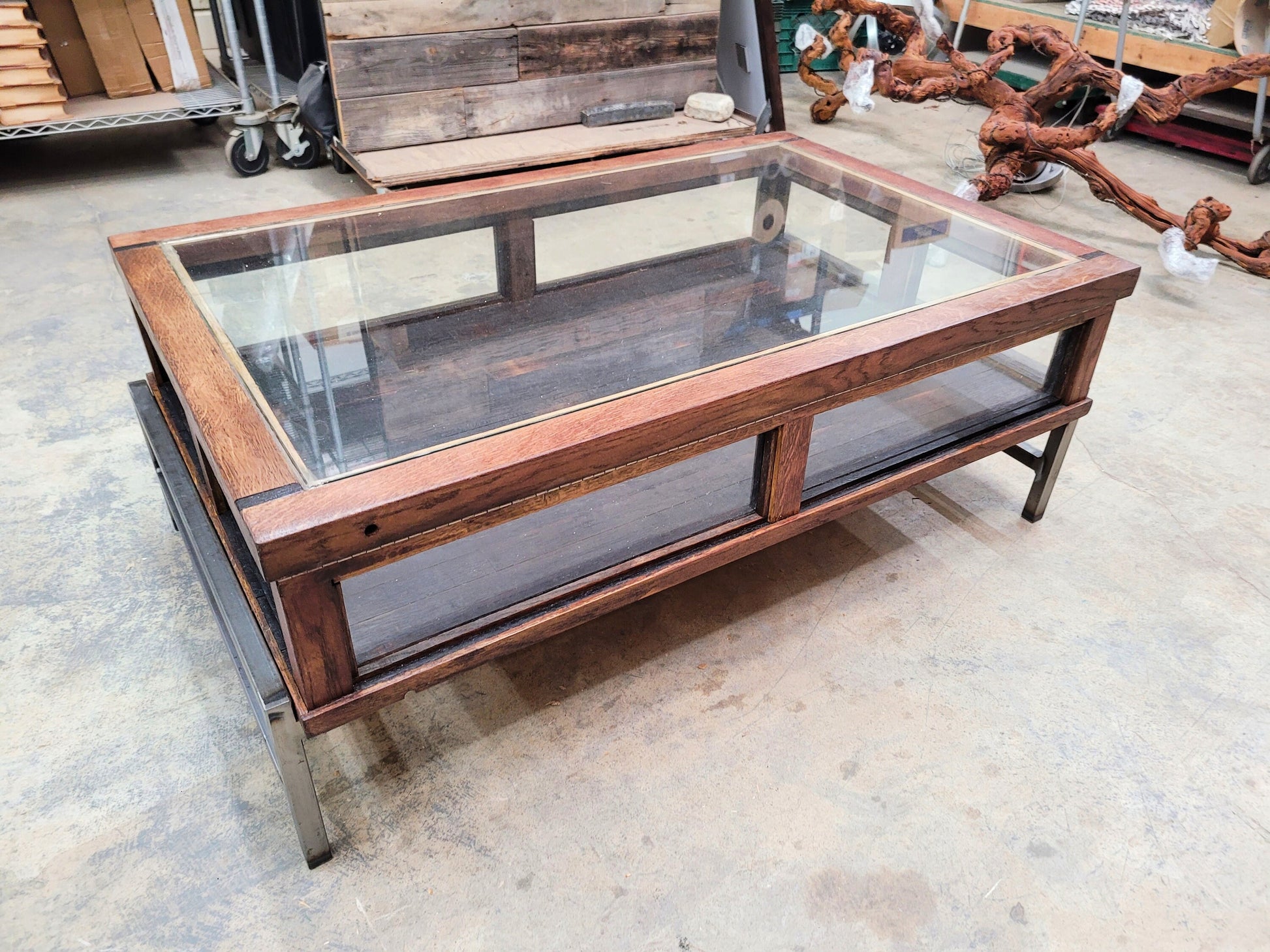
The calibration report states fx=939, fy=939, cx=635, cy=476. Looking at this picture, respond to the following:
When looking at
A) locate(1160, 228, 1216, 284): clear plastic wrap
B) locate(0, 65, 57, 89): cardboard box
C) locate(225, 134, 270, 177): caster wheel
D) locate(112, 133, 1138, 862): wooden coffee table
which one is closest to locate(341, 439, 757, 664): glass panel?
locate(112, 133, 1138, 862): wooden coffee table

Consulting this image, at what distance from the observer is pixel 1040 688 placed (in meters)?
1.29

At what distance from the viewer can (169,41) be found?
118 inches

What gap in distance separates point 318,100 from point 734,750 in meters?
2.50

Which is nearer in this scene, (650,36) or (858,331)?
(858,331)

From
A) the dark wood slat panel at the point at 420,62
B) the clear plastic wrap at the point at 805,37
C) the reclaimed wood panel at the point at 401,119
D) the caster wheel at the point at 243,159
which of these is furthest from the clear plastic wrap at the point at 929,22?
the caster wheel at the point at 243,159

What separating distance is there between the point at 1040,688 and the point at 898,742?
0.79ft

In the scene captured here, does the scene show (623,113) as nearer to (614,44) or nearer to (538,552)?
(614,44)

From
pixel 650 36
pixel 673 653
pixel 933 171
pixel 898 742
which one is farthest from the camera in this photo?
pixel 933 171

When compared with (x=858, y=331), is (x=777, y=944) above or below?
below

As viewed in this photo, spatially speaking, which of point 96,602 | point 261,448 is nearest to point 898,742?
point 261,448

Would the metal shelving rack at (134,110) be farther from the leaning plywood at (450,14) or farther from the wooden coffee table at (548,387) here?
the wooden coffee table at (548,387)

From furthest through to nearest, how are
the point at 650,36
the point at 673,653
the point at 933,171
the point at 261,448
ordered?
→ the point at 933,171 < the point at 650,36 < the point at 673,653 < the point at 261,448

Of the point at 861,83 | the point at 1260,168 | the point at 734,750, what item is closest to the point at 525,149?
the point at 861,83

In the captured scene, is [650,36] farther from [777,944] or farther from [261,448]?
[777,944]
